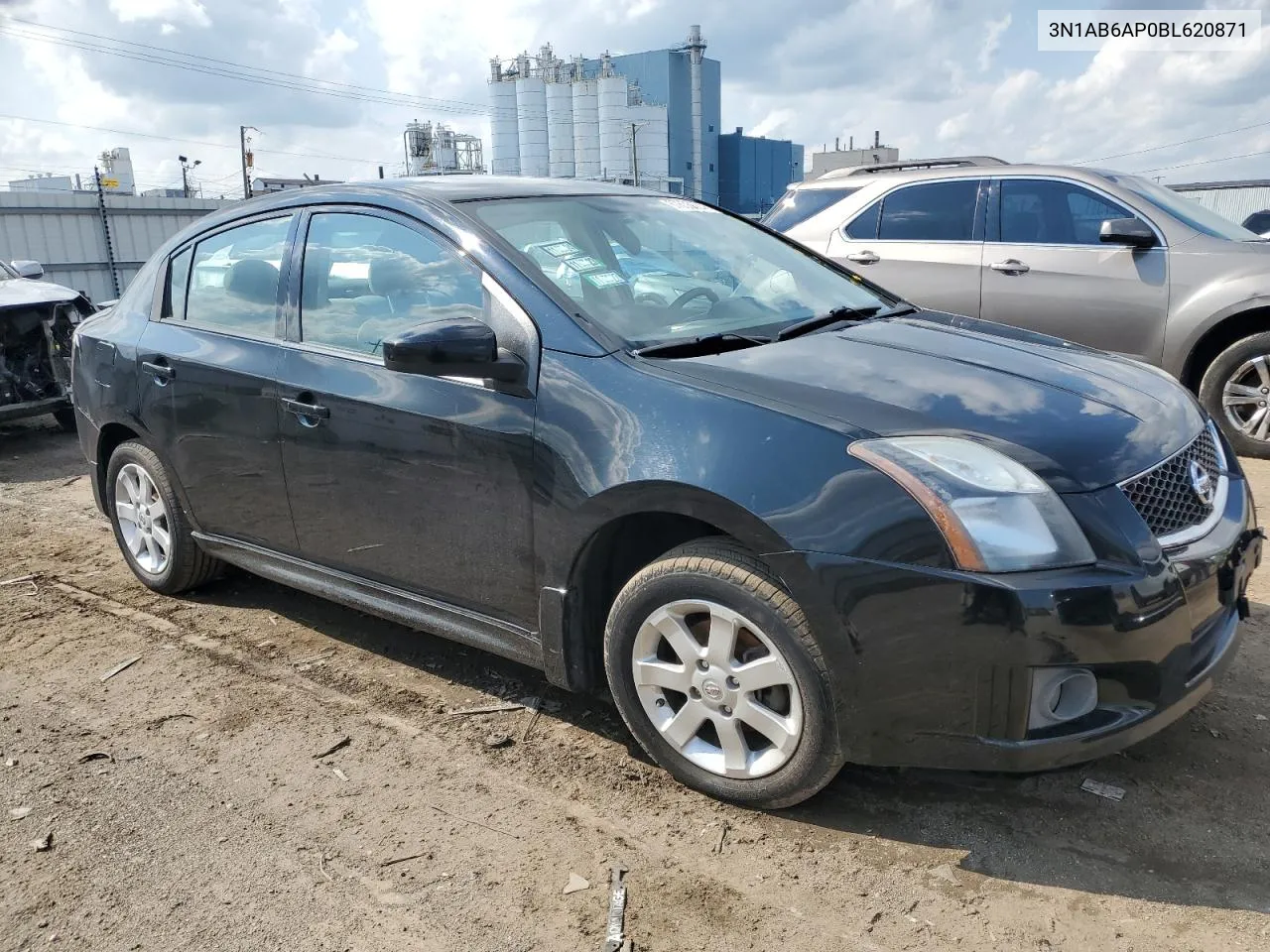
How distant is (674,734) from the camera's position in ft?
9.09

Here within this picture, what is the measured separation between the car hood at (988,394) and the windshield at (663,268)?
0.27 meters

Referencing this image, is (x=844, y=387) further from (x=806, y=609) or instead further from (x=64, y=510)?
(x=64, y=510)

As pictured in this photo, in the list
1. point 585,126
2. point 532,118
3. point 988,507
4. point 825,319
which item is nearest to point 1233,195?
point 825,319

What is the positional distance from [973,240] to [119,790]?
583 centimetres

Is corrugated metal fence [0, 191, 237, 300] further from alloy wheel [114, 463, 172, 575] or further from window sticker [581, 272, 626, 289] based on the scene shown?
window sticker [581, 272, 626, 289]

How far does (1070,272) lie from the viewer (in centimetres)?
637

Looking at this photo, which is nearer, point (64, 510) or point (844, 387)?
point (844, 387)

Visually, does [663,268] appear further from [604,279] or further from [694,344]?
[694,344]

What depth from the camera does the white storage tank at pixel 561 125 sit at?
182 feet

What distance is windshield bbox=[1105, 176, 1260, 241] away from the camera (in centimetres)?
623

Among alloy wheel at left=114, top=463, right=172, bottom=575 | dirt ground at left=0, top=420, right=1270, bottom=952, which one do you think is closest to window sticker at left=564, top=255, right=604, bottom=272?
dirt ground at left=0, top=420, right=1270, bottom=952

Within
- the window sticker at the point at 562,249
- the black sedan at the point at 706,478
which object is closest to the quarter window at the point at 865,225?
the black sedan at the point at 706,478

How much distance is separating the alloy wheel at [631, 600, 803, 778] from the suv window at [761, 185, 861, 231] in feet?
17.1

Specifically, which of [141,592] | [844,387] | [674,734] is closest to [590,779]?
[674,734]
